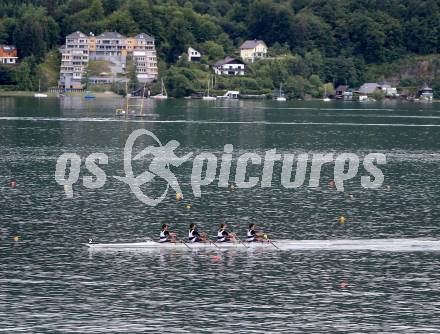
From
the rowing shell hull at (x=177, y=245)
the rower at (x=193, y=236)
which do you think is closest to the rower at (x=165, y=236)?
the rowing shell hull at (x=177, y=245)

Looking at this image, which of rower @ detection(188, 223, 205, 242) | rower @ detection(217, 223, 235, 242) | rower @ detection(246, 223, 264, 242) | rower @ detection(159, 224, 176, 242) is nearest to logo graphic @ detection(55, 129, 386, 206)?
rower @ detection(159, 224, 176, 242)

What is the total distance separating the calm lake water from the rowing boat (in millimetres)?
329

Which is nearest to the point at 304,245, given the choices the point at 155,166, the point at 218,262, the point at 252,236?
the point at 252,236

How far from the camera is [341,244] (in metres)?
71.6

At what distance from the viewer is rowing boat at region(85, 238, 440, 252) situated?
69.5m

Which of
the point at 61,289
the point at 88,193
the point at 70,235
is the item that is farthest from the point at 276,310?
the point at 88,193

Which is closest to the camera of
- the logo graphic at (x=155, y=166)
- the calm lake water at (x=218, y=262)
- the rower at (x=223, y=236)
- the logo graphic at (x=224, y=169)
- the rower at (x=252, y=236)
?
the calm lake water at (x=218, y=262)

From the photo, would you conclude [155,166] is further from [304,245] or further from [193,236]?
[304,245]

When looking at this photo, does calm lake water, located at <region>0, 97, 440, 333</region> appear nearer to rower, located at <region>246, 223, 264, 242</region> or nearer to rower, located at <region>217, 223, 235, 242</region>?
rower, located at <region>217, 223, 235, 242</region>

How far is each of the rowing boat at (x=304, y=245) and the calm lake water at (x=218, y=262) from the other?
13.0 inches

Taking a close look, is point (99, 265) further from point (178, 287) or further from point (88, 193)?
point (88, 193)

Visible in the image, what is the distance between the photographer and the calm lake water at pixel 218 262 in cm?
5456

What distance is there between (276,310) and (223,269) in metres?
9.30

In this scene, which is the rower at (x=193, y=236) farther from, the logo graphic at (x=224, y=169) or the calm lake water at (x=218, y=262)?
the logo graphic at (x=224, y=169)
